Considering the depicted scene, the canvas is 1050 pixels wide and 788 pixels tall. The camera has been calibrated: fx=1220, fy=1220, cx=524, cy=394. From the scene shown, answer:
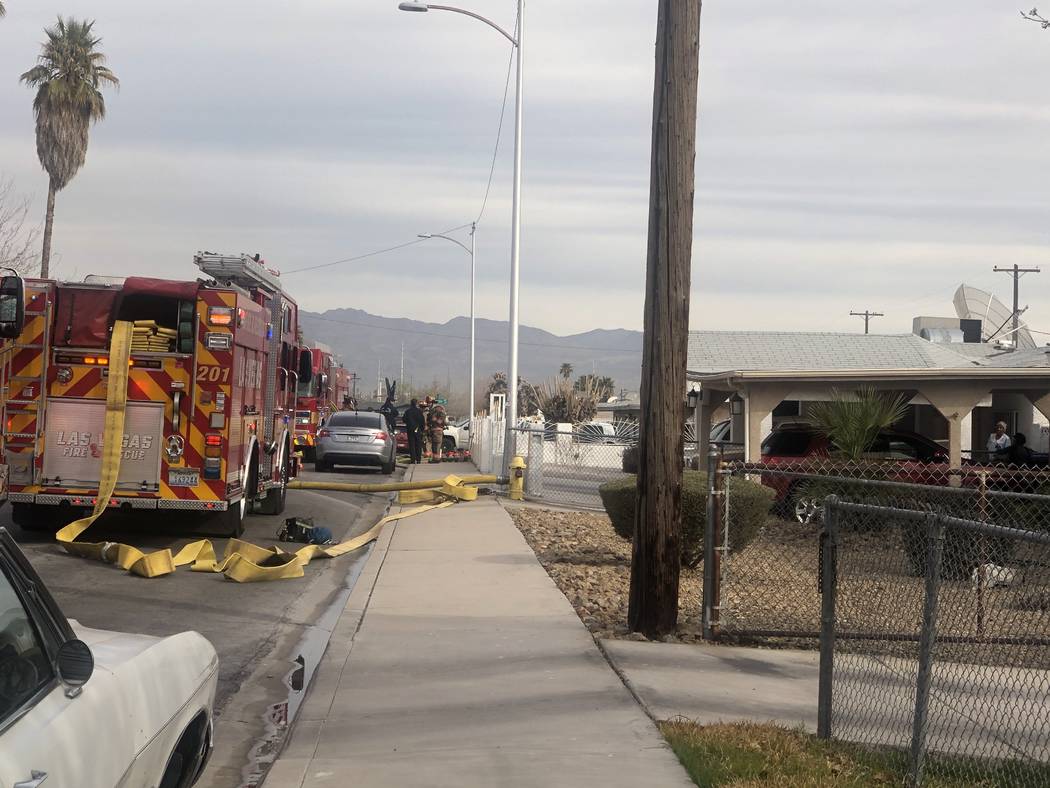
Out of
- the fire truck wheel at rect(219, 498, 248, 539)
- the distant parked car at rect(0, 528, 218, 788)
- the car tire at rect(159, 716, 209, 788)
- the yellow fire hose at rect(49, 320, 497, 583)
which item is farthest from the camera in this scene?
the fire truck wheel at rect(219, 498, 248, 539)

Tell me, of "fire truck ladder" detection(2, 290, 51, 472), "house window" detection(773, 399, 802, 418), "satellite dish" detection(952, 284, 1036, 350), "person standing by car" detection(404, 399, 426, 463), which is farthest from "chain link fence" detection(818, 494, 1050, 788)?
"satellite dish" detection(952, 284, 1036, 350)

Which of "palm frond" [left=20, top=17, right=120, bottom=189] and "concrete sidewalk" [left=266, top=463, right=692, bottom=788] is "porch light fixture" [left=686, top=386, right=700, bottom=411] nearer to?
"concrete sidewalk" [left=266, top=463, right=692, bottom=788]

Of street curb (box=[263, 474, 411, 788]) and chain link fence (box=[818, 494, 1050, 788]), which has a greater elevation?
chain link fence (box=[818, 494, 1050, 788])

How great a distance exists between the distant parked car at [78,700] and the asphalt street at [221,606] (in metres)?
1.94

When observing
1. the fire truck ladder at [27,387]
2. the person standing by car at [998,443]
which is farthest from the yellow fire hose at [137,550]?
the person standing by car at [998,443]

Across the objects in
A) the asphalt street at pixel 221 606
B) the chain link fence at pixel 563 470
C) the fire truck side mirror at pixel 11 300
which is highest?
the fire truck side mirror at pixel 11 300

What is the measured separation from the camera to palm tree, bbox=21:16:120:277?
36.4m

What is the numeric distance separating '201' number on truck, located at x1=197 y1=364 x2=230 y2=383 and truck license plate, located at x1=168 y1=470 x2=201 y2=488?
1039 mm

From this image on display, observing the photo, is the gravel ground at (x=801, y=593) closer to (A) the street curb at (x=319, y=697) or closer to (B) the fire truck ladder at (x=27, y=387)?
(A) the street curb at (x=319, y=697)

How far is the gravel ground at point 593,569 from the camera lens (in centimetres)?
1023

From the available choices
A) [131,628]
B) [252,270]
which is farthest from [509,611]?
[252,270]

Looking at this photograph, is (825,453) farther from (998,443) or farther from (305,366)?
(305,366)

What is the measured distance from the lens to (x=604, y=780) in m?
5.62

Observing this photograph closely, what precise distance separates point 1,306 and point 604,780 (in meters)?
8.37
